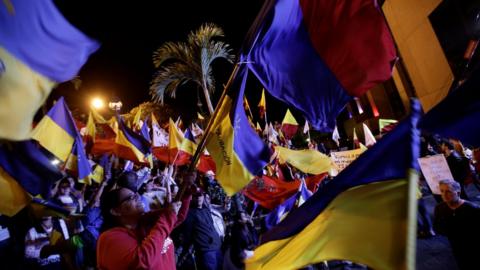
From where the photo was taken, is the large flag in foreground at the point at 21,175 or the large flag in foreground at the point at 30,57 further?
the large flag in foreground at the point at 21,175

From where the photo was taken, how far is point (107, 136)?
9.88m

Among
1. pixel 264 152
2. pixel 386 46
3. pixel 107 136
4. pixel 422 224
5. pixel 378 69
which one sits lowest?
pixel 422 224

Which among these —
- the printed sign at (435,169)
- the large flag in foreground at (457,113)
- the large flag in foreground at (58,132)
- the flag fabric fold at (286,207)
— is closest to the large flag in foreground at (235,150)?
the large flag in foreground at (457,113)

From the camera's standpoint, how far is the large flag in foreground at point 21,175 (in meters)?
3.73

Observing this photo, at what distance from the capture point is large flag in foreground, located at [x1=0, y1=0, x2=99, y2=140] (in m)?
1.89

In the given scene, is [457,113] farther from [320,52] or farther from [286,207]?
[286,207]

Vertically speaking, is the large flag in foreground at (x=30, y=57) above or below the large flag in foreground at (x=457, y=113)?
above

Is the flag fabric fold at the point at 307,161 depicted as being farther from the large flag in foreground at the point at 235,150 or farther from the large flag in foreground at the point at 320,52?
the large flag in foreground at the point at 320,52

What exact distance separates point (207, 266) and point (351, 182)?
163 inches

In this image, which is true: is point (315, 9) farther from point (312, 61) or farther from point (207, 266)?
point (207, 266)

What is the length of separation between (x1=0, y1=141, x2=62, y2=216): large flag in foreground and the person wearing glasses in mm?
1204

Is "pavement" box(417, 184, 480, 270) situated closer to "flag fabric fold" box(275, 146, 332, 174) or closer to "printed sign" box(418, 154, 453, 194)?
"printed sign" box(418, 154, 453, 194)

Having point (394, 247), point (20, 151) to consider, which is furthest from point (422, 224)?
point (20, 151)

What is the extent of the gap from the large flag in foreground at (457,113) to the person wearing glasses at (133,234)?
2139 millimetres
